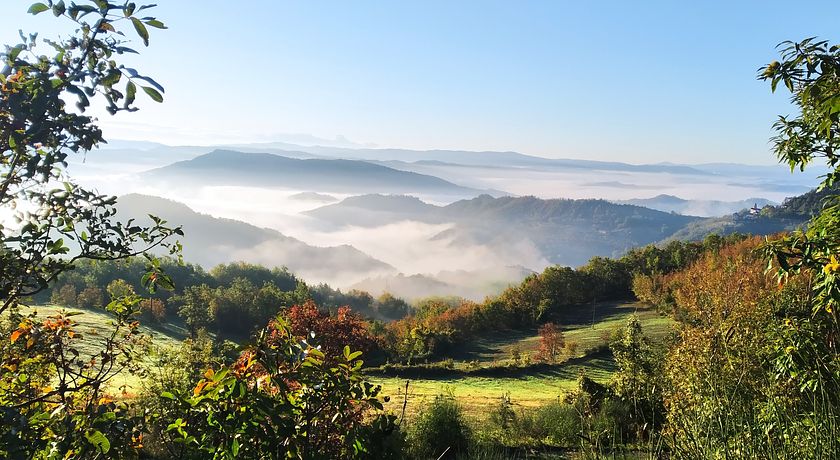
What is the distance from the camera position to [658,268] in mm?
76938

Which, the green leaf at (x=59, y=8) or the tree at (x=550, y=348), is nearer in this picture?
the green leaf at (x=59, y=8)

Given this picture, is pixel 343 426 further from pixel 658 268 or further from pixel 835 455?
pixel 658 268

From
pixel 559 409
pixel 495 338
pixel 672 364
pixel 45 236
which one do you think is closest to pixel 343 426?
pixel 45 236

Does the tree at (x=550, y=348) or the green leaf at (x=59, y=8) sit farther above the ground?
the green leaf at (x=59, y=8)

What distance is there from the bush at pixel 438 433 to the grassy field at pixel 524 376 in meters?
4.64

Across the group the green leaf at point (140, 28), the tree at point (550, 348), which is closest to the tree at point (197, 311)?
the tree at point (550, 348)

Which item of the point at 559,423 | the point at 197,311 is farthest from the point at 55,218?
the point at 197,311

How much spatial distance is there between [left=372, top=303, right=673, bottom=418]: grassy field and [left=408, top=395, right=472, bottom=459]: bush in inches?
183

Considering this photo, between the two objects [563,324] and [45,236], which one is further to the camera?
[563,324]

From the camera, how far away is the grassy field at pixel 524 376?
29.9 meters

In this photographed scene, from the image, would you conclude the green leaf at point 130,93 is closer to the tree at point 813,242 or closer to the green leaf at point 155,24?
the green leaf at point 155,24

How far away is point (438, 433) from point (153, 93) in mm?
12856

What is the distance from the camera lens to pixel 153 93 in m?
2.48

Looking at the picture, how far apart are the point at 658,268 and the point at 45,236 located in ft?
279
